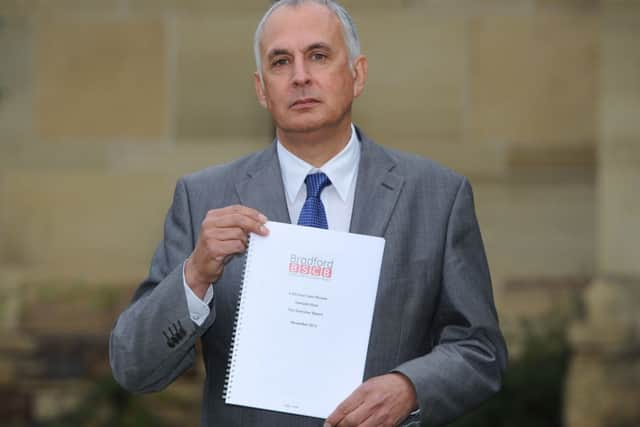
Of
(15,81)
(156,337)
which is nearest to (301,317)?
(156,337)

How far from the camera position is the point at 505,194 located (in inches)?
323

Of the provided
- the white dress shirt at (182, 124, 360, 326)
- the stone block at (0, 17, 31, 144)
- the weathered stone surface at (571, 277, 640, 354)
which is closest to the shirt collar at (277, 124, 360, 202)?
the white dress shirt at (182, 124, 360, 326)

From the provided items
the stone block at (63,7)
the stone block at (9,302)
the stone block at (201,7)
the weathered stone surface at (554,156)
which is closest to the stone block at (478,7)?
the weathered stone surface at (554,156)

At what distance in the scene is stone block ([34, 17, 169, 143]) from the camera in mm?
8422

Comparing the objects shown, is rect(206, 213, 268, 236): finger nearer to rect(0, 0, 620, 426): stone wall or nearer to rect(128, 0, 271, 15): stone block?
rect(0, 0, 620, 426): stone wall

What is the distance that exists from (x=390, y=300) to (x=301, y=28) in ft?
2.48

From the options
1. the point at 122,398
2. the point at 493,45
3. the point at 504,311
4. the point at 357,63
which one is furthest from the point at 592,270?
the point at 357,63

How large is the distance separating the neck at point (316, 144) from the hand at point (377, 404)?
0.65 m

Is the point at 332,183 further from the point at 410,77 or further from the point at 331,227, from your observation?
the point at 410,77

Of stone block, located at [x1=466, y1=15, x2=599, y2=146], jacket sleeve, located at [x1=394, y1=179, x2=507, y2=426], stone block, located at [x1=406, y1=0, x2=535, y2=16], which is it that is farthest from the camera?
stone block, located at [x1=406, y1=0, x2=535, y2=16]

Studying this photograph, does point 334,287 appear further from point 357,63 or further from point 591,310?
point 591,310

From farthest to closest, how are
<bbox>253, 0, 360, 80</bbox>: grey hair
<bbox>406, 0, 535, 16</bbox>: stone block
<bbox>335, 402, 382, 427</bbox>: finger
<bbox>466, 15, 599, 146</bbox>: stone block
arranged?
<bbox>406, 0, 535, 16</bbox>: stone block < <bbox>466, 15, 599, 146</bbox>: stone block < <bbox>253, 0, 360, 80</bbox>: grey hair < <bbox>335, 402, 382, 427</bbox>: finger

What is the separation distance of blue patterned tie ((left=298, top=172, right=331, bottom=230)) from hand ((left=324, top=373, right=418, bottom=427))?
17.8 inches

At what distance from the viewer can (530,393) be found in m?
7.64
